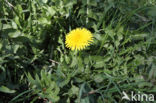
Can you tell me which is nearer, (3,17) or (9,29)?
(9,29)

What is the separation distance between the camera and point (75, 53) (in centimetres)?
159

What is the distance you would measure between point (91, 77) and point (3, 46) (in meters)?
0.64

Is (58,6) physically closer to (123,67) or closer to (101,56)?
(101,56)

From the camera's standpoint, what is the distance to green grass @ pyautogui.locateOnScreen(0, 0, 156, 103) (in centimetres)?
140

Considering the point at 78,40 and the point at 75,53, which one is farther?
the point at 75,53

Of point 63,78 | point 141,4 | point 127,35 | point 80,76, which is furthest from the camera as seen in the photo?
point 141,4

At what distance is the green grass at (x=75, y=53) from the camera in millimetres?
1396

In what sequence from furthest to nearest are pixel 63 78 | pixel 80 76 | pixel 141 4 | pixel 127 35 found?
pixel 141 4, pixel 127 35, pixel 80 76, pixel 63 78

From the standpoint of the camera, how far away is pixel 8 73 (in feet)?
4.80

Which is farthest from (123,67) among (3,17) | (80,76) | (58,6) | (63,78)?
(3,17)

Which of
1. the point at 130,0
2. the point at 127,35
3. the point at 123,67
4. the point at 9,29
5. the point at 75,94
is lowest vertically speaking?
the point at 75,94

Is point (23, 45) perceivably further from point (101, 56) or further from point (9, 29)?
point (101, 56)

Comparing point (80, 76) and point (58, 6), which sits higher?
point (58, 6)

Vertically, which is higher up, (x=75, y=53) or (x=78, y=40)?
(x=78, y=40)
